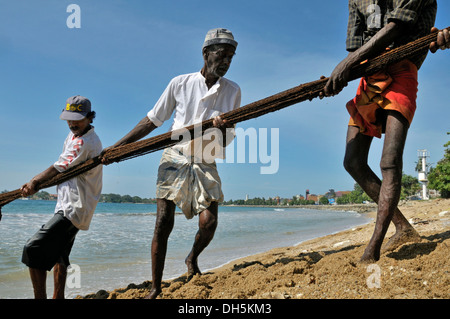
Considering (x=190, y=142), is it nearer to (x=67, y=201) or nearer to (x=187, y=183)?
(x=187, y=183)

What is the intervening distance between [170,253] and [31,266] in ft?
13.4

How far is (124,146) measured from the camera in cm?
319

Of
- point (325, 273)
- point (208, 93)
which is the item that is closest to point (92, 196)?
point (208, 93)

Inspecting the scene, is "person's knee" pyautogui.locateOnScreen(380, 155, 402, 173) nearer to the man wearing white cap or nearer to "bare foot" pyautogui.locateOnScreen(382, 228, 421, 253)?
"bare foot" pyautogui.locateOnScreen(382, 228, 421, 253)

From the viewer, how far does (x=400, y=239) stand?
2.89m

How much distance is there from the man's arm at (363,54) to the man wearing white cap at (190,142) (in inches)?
36.8

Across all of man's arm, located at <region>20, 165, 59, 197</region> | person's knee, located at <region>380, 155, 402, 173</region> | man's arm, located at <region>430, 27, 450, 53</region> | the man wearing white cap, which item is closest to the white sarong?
the man wearing white cap

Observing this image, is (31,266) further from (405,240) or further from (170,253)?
(170,253)

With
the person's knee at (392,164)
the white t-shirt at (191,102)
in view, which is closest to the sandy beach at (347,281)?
the person's knee at (392,164)

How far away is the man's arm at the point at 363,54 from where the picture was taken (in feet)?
8.41

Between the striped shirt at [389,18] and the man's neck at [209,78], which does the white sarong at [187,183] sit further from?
the striped shirt at [389,18]

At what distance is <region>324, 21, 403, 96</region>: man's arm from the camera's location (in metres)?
2.56

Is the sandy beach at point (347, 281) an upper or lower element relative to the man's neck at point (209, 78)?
lower

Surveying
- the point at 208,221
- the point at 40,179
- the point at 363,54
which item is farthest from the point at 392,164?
the point at 40,179
